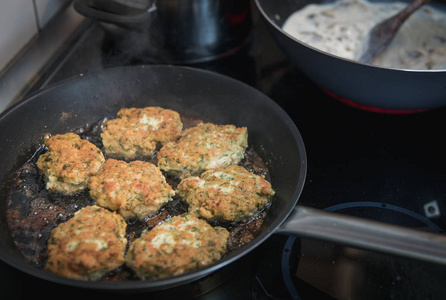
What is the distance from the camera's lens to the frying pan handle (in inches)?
41.4

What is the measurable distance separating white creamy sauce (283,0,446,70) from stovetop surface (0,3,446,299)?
0.72ft

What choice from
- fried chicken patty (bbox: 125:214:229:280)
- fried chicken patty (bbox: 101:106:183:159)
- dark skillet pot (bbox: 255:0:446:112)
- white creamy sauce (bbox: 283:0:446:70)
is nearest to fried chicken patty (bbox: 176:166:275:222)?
fried chicken patty (bbox: 125:214:229:280)

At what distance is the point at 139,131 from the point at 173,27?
0.67 meters

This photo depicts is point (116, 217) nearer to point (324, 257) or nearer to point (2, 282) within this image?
point (2, 282)

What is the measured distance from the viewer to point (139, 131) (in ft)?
5.34

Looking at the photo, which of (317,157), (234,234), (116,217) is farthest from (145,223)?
(317,157)

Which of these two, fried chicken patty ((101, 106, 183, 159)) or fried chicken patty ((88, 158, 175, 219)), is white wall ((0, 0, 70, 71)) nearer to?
fried chicken patty ((101, 106, 183, 159))

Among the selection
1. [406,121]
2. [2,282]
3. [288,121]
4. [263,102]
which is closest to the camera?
[2,282]

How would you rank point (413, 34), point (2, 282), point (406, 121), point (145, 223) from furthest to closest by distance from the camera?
point (413, 34), point (406, 121), point (145, 223), point (2, 282)

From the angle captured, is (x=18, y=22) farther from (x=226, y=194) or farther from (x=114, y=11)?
(x=226, y=194)

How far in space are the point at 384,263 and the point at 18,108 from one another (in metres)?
1.43

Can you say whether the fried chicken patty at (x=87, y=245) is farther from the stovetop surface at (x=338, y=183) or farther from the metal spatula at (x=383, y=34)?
the metal spatula at (x=383, y=34)

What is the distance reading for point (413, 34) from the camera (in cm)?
218

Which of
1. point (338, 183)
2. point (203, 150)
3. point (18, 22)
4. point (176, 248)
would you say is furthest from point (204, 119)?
point (18, 22)
